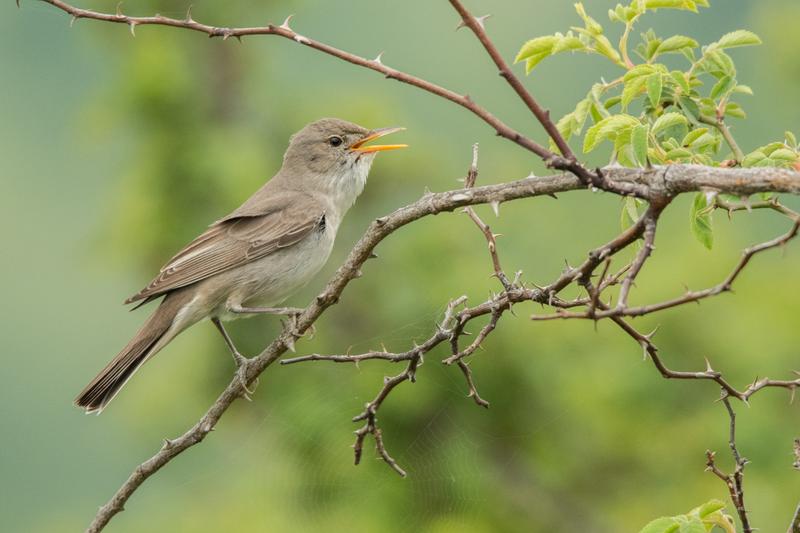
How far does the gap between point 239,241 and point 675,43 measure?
358 centimetres

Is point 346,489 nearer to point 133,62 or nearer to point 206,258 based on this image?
point 206,258

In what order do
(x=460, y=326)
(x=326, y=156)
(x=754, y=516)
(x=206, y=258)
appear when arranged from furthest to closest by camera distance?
(x=754, y=516) < (x=326, y=156) < (x=206, y=258) < (x=460, y=326)

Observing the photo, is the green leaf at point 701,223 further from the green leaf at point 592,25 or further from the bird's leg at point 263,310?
the bird's leg at point 263,310

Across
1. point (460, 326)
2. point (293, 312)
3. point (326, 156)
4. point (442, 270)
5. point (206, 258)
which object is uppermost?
point (442, 270)

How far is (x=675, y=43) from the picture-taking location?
3514 millimetres

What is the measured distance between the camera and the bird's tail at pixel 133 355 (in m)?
5.28

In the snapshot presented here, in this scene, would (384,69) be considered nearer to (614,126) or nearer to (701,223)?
(614,126)

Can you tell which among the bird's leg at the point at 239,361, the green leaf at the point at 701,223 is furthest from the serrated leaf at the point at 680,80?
the bird's leg at the point at 239,361

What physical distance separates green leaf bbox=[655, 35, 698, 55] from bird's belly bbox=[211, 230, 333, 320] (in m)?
3.12

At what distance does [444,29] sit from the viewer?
41.1 metres

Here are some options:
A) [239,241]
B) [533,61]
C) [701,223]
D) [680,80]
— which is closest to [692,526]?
[701,223]

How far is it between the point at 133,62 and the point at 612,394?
28.4ft

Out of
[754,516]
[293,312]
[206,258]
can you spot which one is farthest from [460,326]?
[754,516]

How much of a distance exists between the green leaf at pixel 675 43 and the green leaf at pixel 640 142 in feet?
2.65
